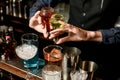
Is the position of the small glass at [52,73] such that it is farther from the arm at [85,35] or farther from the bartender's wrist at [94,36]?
the bartender's wrist at [94,36]

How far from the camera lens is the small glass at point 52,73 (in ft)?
5.73

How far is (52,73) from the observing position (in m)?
1.76

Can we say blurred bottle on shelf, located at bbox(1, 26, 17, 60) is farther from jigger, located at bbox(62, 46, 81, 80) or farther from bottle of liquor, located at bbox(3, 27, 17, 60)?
jigger, located at bbox(62, 46, 81, 80)

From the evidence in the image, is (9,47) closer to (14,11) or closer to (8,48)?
(8,48)

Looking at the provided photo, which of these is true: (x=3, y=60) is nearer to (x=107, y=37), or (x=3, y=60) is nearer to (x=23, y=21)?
(x=107, y=37)

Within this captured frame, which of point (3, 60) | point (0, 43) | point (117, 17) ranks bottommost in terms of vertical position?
point (3, 60)

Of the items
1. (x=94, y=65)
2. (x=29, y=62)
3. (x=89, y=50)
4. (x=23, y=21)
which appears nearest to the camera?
(x=94, y=65)

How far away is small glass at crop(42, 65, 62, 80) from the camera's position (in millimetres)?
1746

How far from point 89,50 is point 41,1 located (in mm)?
689

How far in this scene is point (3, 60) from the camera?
6.91ft

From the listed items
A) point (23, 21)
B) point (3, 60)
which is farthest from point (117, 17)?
point (23, 21)

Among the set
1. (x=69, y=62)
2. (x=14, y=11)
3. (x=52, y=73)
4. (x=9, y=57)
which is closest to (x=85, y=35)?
(x=69, y=62)

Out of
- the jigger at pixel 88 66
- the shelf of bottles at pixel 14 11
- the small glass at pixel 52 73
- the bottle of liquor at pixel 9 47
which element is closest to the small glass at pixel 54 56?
the small glass at pixel 52 73

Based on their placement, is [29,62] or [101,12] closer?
[29,62]
